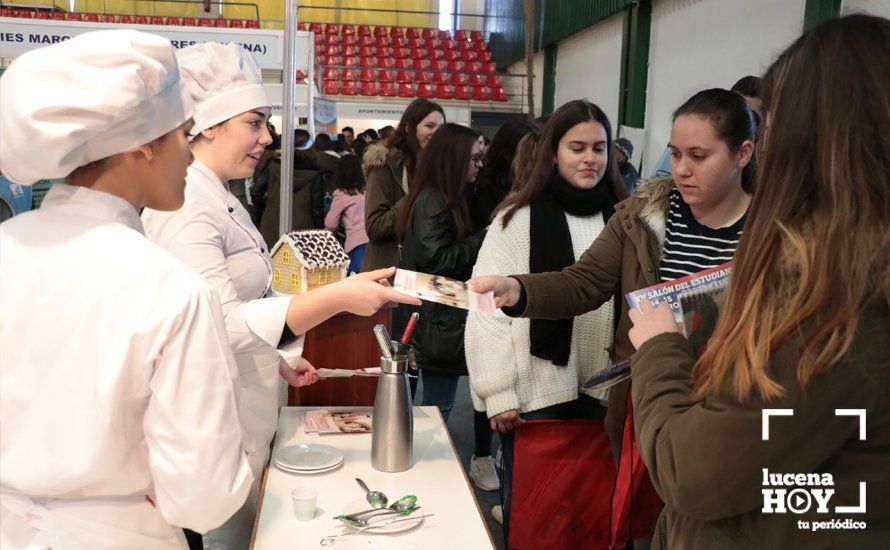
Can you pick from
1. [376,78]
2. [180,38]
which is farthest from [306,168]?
[376,78]

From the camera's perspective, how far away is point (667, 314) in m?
1.34

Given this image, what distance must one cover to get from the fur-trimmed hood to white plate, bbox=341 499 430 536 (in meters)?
0.97

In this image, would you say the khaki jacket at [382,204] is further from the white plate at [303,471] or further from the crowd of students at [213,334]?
the crowd of students at [213,334]

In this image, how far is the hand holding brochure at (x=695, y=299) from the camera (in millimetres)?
1431

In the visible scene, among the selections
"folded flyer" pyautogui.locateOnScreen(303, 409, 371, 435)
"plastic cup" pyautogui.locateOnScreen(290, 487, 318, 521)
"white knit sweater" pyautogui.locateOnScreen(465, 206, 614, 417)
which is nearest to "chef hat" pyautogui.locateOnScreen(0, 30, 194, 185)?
"plastic cup" pyautogui.locateOnScreen(290, 487, 318, 521)

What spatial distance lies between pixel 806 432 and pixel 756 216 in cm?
32

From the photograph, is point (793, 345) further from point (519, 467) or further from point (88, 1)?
point (88, 1)

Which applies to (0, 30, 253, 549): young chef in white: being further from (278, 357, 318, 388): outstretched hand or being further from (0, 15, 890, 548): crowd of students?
(278, 357, 318, 388): outstretched hand

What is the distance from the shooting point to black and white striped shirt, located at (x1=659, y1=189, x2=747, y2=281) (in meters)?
1.95

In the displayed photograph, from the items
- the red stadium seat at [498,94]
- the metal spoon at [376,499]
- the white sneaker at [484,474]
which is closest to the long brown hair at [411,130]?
the white sneaker at [484,474]

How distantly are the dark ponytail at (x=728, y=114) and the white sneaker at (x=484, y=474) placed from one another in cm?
216

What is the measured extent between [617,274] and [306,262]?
1.17 m

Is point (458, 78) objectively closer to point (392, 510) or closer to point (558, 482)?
point (558, 482)

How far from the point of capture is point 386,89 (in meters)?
14.1
